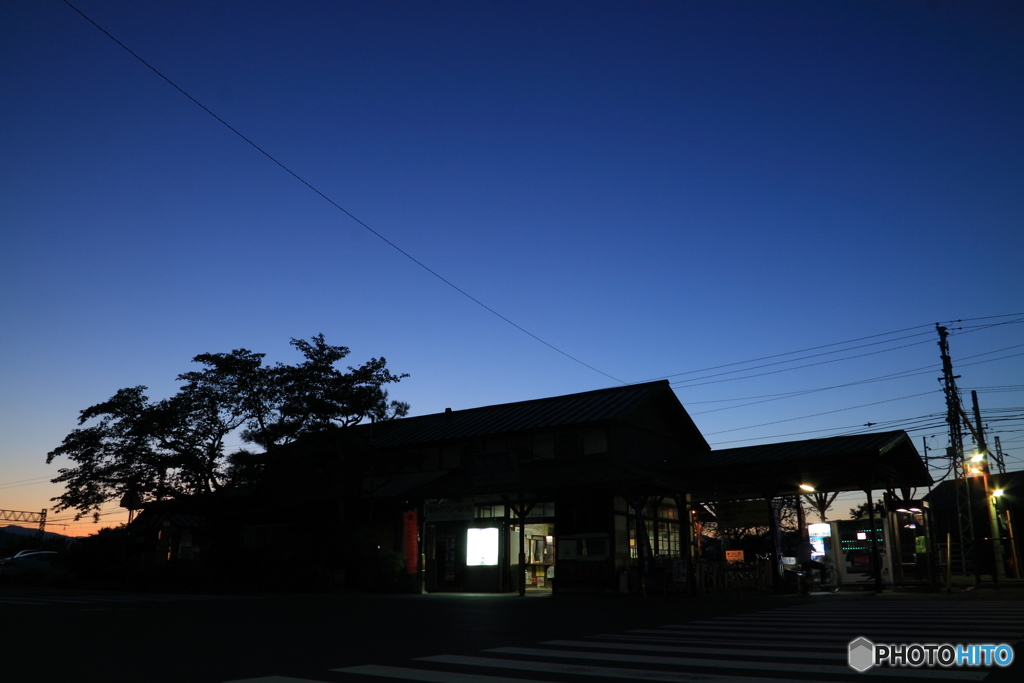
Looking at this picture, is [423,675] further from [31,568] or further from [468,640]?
[31,568]

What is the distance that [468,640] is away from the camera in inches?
353

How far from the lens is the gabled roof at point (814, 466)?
21.5 meters

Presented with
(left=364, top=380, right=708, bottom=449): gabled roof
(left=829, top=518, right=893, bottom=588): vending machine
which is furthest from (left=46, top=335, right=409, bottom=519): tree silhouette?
(left=829, top=518, right=893, bottom=588): vending machine

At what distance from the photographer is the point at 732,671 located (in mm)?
6035

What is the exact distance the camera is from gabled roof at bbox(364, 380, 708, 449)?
87.7 ft

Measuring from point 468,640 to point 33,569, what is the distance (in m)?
31.6

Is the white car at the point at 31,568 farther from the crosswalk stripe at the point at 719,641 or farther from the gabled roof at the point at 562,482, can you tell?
the crosswalk stripe at the point at 719,641

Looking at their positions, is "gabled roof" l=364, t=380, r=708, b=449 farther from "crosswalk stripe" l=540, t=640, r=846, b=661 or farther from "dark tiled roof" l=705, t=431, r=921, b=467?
"crosswalk stripe" l=540, t=640, r=846, b=661

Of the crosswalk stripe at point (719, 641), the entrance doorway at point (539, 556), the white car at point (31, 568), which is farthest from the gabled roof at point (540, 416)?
the crosswalk stripe at point (719, 641)

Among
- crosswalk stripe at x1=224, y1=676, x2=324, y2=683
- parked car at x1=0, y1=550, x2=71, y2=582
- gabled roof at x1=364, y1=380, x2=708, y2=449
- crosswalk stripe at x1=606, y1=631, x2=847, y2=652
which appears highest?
gabled roof at x1=364, y1=380, x2=708, y2=449

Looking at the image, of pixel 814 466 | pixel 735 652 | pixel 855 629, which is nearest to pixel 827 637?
pixel 855 629

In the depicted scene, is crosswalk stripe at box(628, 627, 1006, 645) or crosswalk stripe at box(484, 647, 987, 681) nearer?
crosswalk stripe at box(484, 647, 987, 681)

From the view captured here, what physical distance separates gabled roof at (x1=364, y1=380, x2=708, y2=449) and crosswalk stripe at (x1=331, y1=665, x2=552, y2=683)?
19.4 m

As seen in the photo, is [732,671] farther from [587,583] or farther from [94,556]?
[94,556]
